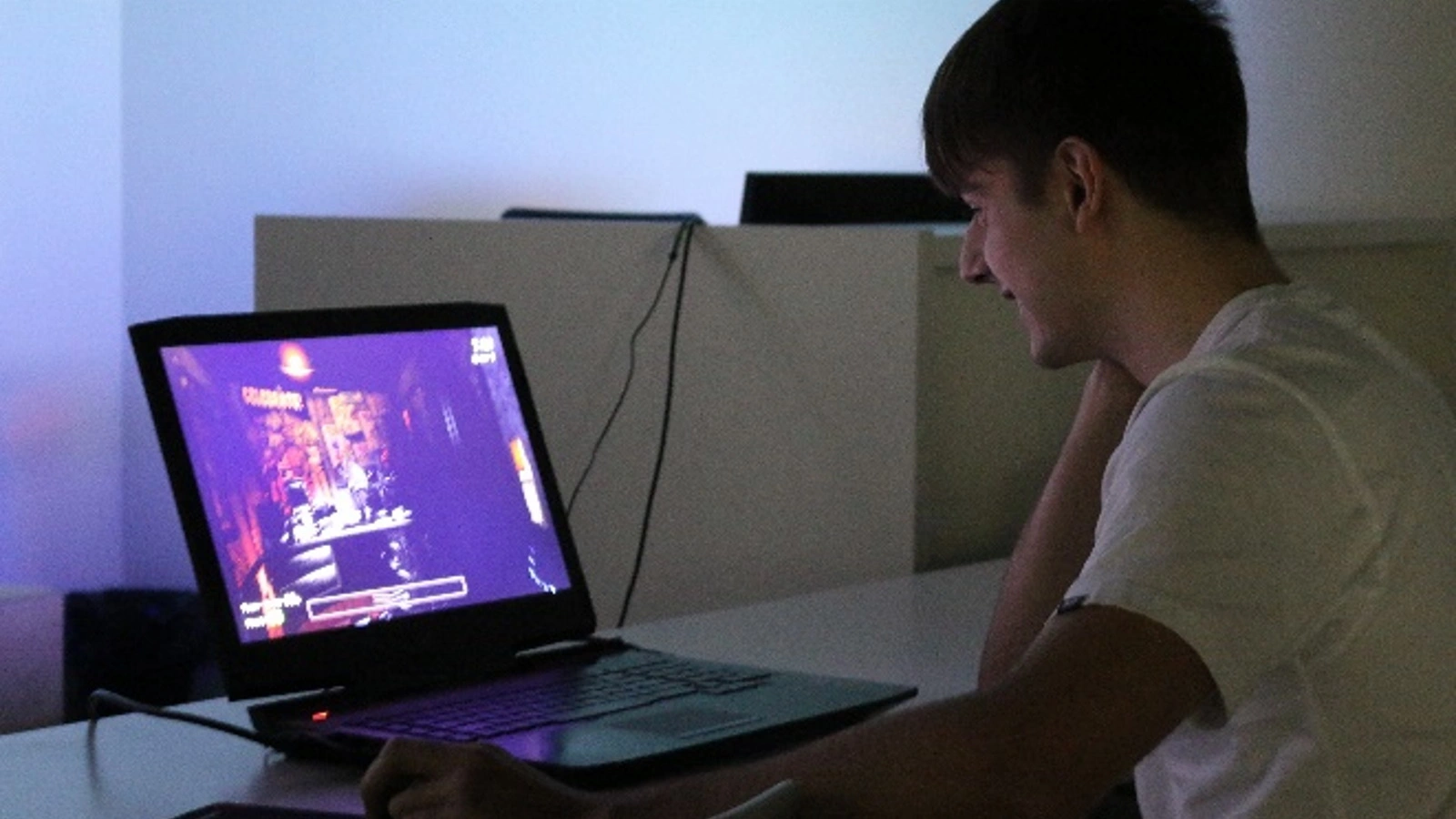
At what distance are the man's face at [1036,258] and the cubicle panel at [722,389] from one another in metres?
0.84

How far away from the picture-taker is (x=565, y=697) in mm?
1376

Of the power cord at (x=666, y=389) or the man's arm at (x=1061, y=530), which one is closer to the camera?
the man's arm at (x=1061, y=530)

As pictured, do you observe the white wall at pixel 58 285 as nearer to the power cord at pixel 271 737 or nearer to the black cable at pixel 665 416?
the black cable at pixel 665 416

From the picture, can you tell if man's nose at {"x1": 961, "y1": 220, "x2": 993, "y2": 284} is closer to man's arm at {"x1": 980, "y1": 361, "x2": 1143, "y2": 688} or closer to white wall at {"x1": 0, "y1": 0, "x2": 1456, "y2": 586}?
man's arm at {"x1": 980, "y1": 361, "x2": 1143, "y2": 688}

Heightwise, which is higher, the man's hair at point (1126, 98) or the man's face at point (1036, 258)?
the man's hair at point (1126, 98)

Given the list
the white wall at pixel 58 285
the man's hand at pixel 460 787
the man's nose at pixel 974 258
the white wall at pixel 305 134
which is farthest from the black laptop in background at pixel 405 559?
the white wall at pixel 58 285

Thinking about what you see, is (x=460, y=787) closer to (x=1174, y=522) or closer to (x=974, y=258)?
(x=1174, y=522)

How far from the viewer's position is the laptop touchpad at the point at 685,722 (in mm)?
1280

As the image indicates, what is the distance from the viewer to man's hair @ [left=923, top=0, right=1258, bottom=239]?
1.07 m

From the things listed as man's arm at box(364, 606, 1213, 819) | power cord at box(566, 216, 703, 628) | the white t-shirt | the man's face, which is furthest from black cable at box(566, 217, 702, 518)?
man's arm at box(364, 606, 1213, 819)

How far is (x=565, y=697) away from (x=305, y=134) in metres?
2.97

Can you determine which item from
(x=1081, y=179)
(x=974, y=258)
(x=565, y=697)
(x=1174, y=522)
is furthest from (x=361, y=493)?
(x=1174, y=522)

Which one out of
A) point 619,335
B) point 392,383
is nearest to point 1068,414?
point 619,335

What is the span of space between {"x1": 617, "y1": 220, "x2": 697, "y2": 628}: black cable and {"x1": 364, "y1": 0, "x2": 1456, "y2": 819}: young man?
914 millimetres
